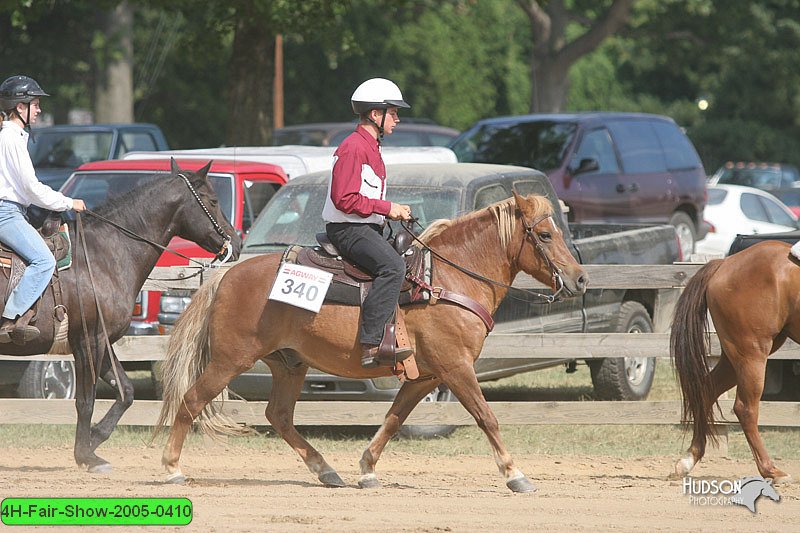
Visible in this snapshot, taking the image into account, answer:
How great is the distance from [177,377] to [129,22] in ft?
79.8

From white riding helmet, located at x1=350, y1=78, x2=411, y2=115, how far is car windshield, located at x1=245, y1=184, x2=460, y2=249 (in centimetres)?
267

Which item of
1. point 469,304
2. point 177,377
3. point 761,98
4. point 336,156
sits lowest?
point 761,98

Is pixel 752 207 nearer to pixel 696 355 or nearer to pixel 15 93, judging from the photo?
pixel 696 355

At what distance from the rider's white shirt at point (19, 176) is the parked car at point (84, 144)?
424 inches

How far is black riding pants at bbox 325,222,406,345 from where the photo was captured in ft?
26.3

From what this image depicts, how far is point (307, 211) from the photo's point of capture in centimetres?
1115

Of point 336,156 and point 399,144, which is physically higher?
point 336,156

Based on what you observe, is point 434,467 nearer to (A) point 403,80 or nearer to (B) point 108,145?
(B) point 108,145

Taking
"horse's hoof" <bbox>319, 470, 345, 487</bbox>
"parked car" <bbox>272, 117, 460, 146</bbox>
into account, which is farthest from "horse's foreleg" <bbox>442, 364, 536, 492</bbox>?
"parked car" <bbox>272, 117, 460, 146</bbox>

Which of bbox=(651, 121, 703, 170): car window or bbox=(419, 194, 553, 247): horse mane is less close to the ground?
bbox=(419, 194, 553, 247): horse mane

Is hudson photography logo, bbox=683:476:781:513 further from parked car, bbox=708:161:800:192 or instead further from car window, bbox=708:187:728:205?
parked car, bbox=708:161:800:192

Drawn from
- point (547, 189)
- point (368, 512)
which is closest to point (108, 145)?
point (547, 189)

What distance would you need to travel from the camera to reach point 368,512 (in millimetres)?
7535

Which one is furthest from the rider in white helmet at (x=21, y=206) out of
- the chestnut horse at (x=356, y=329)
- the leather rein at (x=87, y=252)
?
the chestnut horse at (x=356, y=329)
